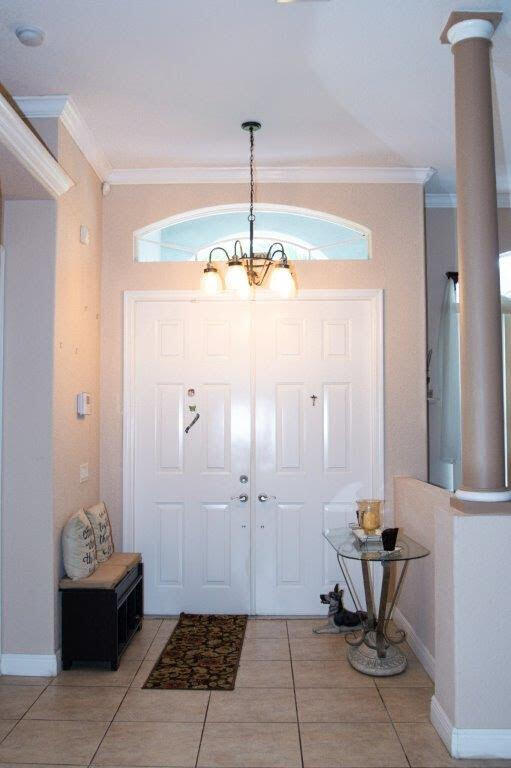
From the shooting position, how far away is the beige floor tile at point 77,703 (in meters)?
3.23

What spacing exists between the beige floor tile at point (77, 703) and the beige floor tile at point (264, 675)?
65cm

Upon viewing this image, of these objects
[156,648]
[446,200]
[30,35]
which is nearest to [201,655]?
[156,648]

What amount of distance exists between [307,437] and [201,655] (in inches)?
64.4

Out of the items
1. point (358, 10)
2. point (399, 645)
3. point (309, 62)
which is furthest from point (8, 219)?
point (399, 645)

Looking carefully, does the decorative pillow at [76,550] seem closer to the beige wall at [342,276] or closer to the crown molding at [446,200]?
the beige wall at [342,276]

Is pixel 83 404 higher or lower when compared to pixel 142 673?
higher

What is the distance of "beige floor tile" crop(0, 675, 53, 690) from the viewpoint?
3621mm

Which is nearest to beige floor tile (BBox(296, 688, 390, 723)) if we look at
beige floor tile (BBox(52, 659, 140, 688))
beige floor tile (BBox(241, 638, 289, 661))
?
beige floor tile (BBox(241, 638, 289, 661))

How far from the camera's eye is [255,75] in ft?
11.7

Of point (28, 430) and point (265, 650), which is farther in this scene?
point (265, 650)

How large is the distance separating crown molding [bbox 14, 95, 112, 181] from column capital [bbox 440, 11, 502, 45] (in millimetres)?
2066

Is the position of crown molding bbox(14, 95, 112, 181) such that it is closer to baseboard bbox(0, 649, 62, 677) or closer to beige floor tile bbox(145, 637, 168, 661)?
baseboard bbox(0, 649, 62, 677)

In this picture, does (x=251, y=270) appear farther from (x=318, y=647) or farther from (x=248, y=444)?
(x=318, y=647)

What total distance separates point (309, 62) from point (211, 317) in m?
1.95
